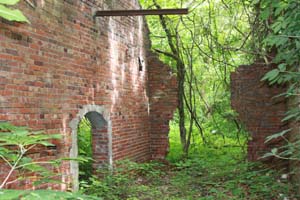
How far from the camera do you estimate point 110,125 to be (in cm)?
737

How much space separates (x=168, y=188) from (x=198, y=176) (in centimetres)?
102

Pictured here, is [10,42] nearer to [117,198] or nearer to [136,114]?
[117,198]

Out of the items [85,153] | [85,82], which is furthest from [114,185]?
[85,82]

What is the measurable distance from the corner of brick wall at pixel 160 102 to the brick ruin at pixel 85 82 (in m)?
0.03

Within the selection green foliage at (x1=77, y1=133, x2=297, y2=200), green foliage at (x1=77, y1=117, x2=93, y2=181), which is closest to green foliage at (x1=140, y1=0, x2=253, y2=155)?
green foliage at (x1=77, y1=133, x2=297, y2=200)

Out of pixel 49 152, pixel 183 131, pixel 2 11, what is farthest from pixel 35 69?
pixel 183 131

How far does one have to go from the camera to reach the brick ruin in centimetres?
450

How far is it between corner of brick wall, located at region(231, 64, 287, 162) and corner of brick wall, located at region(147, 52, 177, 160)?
1833 millimetres

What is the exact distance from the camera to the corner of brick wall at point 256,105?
28.6ft

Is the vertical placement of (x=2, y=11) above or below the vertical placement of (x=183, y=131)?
above

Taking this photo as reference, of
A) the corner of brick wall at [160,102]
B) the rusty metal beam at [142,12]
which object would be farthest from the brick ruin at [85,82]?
the rusty metal beam at [142,12]

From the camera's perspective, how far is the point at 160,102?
32.9 feet

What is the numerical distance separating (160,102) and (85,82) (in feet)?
13.3

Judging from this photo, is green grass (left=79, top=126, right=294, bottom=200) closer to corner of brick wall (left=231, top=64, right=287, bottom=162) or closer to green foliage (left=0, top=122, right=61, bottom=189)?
corner of brick wall (left=231, top=64, right=287, bottom=162)
